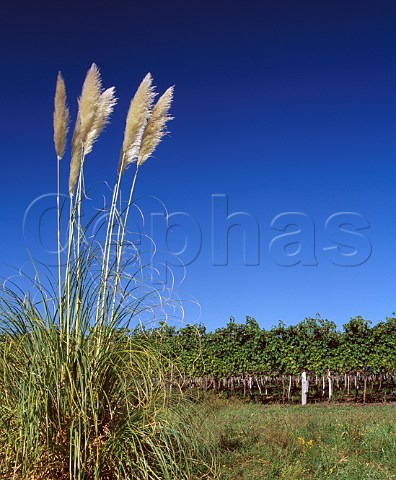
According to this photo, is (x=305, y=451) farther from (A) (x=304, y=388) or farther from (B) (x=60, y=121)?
(A) (x=304, y=388)

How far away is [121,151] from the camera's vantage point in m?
3.78

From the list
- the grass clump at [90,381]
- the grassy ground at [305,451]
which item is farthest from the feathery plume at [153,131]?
the grassy ground at [305,451]

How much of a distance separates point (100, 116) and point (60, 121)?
0.28 m

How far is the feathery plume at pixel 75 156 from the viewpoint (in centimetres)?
363

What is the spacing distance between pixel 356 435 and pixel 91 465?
10.6 feet

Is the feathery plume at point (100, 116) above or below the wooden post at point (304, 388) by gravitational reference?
above

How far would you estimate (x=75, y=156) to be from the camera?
12.1ft

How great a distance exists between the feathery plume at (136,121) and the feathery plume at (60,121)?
396mm

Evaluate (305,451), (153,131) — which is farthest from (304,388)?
(153,131)

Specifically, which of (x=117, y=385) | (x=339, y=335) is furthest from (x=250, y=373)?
(x=117, y=385)

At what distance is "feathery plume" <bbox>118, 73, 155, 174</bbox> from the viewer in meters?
3.69

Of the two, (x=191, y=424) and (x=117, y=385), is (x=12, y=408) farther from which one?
(x=191, y=424)

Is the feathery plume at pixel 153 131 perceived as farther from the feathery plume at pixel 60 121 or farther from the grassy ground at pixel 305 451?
the grassy ground at pixel 305 451

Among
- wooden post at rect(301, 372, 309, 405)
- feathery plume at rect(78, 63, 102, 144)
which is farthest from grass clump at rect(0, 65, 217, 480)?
wooden post at rect(301, 372, 309, 405)
